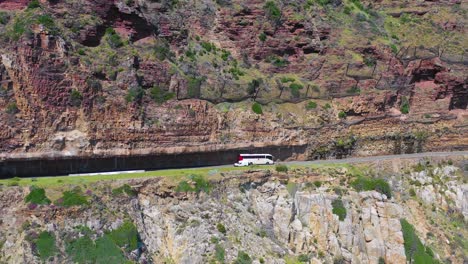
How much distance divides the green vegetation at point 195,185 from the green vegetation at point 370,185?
11703 mm

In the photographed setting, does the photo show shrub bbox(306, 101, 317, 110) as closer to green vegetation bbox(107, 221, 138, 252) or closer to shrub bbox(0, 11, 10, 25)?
green vegetation bbox(107, 221, 138, 252)

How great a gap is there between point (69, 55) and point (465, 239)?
31.8 metres

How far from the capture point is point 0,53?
4300 centimetres

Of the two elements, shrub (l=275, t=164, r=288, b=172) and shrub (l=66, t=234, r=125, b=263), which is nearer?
shrub (l=66, t=234, r=125, b=263)

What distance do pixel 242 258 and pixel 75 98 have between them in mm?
15542

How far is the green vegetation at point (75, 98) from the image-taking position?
44656 millimetres

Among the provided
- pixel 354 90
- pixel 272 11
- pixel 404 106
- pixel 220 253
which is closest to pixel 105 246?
pixel 220 253

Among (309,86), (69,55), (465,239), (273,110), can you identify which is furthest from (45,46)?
(465,239)

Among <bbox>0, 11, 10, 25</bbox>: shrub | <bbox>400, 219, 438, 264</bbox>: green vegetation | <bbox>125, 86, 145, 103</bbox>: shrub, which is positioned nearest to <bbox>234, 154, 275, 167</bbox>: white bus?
<bbox>125, 86, 145, 103</bbox>: shrub

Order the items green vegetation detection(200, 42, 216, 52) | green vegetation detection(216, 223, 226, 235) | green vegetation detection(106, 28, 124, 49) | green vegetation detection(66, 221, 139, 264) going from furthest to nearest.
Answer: green vegetation detection(200, 42, 216, 52) < green vegetation detection(106, 28, 124, 49) < green vegetation detection(216, 223, 226, 235) < green vegetation detection(66, 221, 139, 264)

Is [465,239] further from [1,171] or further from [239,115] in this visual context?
[1,171]

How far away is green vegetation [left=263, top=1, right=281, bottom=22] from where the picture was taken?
60906mm

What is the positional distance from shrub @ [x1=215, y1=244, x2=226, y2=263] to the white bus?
10603mm

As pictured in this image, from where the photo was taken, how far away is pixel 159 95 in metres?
49.7
